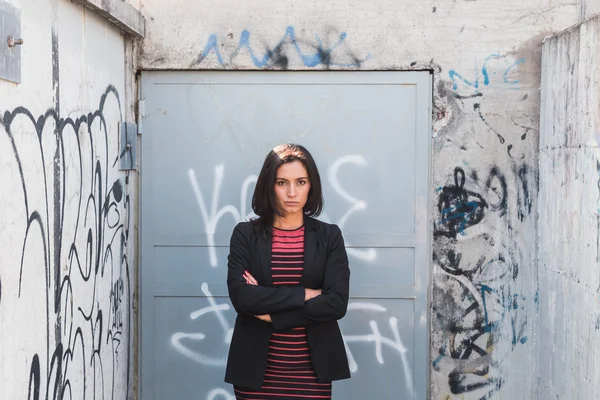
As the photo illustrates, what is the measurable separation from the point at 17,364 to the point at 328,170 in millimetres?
2470

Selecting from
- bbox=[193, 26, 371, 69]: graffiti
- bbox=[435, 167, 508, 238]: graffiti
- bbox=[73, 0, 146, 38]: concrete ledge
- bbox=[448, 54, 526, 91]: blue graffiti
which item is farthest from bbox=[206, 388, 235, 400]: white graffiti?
bbox=[448, 54, 526, 91]: blue graffiti

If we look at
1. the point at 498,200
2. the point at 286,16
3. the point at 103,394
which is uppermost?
A: the point at 286,16

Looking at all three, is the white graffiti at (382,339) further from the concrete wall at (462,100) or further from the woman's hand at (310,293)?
the woman's hand at (310,293)

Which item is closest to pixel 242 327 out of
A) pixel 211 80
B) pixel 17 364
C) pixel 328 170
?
pixel 17 364

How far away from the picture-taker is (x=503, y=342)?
16.7 ft

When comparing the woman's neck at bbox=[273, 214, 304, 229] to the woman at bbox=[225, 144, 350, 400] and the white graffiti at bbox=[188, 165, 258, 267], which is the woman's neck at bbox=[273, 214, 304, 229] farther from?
the white graffiti at bbox=[188, 165, 258, 267]

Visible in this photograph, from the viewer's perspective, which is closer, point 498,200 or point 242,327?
point 242,327

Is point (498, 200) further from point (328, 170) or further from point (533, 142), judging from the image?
point (328, 170)

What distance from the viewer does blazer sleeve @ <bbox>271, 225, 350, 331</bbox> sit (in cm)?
373

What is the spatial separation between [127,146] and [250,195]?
2.72 ft

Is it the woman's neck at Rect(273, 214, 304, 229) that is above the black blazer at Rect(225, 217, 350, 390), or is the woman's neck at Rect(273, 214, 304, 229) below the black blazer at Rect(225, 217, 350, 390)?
above

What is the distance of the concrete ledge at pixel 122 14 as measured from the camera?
161 inches

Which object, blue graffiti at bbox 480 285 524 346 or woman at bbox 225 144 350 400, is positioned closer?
woman at bbox 225 144 350 400

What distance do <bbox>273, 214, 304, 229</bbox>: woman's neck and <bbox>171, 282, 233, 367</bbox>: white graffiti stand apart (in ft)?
4.28
